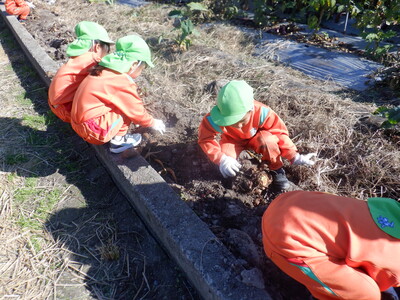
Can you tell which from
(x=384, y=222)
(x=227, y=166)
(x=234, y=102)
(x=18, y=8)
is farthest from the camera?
(x=18, y=8)

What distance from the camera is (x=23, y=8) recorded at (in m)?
6.19

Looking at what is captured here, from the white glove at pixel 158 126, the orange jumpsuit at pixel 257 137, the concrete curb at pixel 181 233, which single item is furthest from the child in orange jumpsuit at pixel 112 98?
the orange jumpsuit at pixel 257 137

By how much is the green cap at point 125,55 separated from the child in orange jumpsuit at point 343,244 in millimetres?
1690

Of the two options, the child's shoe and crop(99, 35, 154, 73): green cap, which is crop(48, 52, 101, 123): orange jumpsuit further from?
the child's shoe

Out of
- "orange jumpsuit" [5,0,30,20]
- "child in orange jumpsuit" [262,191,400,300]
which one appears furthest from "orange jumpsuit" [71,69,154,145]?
"orange jumpsuit" [5,0,30,20]

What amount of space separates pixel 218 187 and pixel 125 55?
4.15ft

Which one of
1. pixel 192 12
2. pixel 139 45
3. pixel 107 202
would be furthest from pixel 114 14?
pixel 107 202

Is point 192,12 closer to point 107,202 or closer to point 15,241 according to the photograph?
point 107,202

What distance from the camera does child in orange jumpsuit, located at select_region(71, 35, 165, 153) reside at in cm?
252

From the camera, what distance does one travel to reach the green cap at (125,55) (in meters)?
2.53

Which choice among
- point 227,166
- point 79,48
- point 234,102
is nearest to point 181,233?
point 227,166

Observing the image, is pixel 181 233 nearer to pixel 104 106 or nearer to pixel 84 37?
pixel 104 106

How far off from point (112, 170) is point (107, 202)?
0.89 feet

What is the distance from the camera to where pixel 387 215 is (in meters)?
1.51
